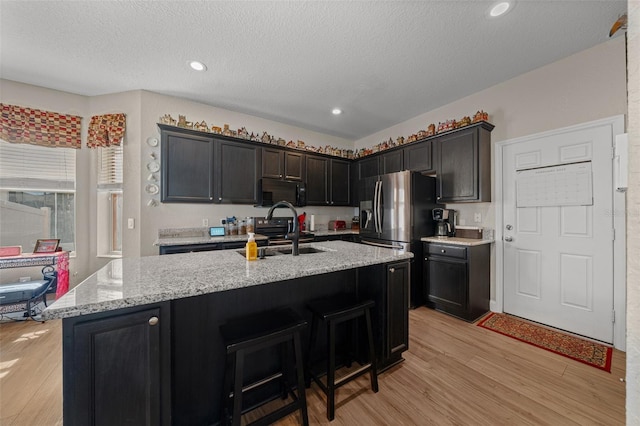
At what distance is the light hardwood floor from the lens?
57.9 inches

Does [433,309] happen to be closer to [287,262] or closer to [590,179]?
[590,179]

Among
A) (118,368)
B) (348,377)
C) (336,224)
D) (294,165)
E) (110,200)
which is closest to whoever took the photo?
(118,368)

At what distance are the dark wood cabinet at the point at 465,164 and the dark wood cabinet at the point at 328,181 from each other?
1.87 meters

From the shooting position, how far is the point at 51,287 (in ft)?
9.22

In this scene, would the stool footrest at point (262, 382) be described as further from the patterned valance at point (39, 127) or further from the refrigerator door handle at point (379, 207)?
the patterned valance at point (39, 127)

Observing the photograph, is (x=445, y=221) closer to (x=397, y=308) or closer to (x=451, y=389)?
(x=397, y=308)

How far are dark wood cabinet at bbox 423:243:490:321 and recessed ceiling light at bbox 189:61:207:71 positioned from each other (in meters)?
3.43

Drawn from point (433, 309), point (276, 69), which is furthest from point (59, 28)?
point (433, 309)

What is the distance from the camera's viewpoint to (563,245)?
251 cm

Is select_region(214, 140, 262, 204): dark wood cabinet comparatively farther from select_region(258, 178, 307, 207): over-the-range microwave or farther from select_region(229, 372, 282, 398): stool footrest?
select_region(229, 372, 282, 398): stool footrest

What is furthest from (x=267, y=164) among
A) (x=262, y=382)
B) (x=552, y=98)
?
(x=552, y=98)

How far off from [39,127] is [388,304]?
14.8 feet

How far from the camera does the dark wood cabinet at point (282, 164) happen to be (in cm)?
384

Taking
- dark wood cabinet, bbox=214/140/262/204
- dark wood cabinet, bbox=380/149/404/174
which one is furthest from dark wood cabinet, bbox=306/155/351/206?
dark wood cabinet, bbox=214/140/262/204
